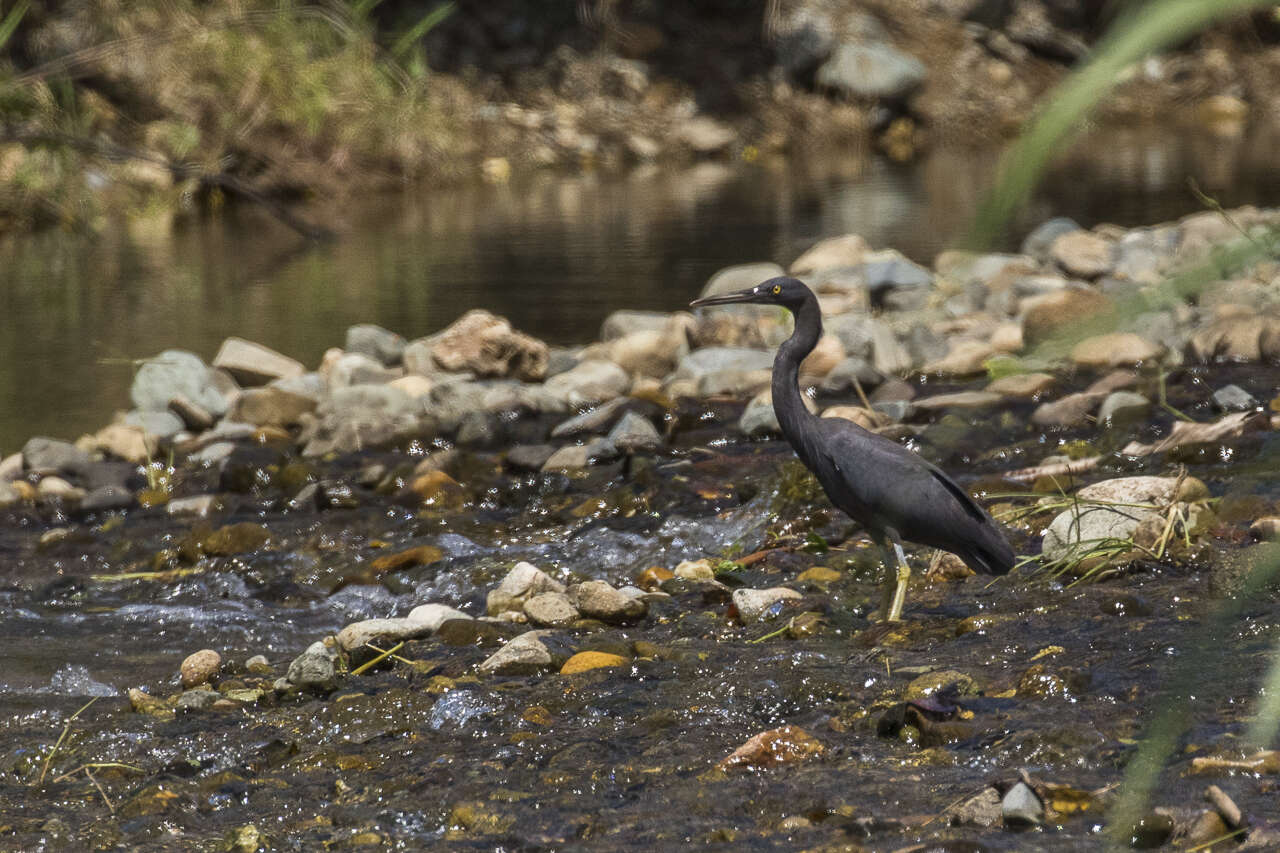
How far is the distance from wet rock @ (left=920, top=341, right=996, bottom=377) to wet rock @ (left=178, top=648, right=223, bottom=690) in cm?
370

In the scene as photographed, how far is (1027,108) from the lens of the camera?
1770 cm

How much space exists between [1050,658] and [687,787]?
92 centimetres

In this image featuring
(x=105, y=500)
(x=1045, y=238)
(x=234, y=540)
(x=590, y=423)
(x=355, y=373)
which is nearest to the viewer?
(x=234, y=540)

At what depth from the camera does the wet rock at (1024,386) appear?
5.56m

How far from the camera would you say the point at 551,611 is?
12.3 feet

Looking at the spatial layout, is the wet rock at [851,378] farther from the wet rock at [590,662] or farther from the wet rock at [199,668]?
the wet rock at [199,668]

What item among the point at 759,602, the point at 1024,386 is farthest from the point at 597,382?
the point at 759,602

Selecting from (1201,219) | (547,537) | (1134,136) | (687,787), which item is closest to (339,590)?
Answer: (547,537)

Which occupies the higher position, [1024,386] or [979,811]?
[979,811]

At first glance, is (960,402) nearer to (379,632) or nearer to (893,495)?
(893,495)

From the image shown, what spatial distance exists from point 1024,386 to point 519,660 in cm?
291

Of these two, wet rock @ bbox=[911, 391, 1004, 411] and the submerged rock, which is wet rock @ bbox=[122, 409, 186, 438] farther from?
the submerged rock

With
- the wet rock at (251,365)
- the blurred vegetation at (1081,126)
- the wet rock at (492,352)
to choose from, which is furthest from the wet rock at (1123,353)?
the blurred vegetation at (1081,126)

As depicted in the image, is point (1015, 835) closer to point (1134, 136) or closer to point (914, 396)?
point (914, 396)
